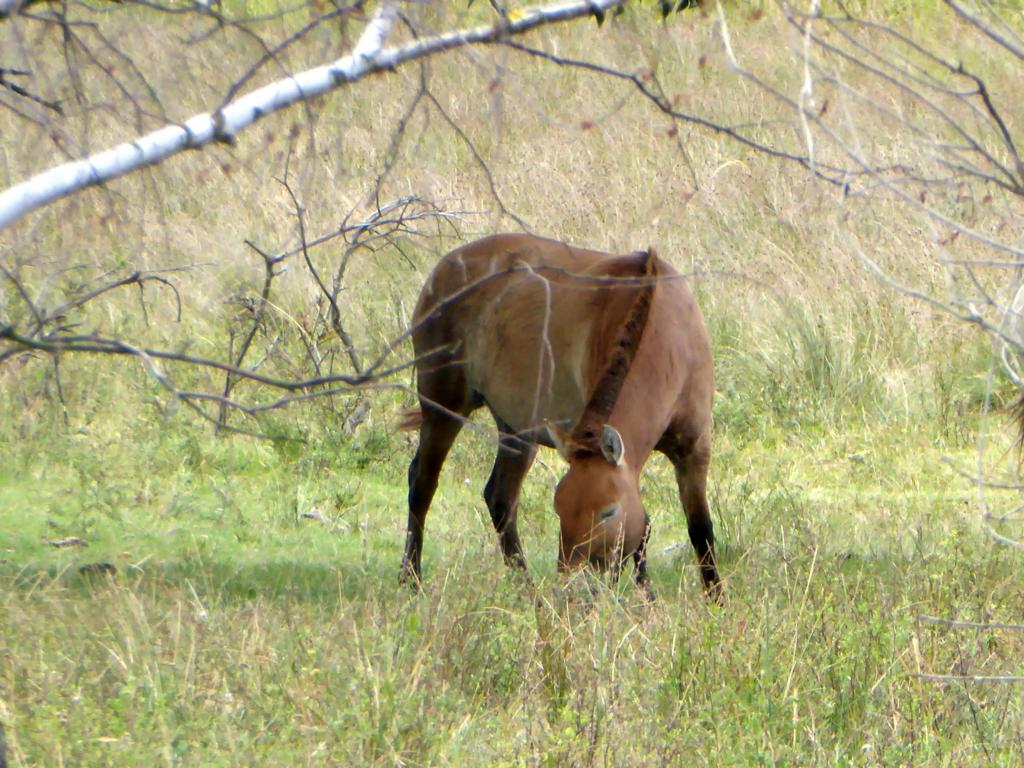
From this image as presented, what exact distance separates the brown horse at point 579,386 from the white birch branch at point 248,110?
1564mm

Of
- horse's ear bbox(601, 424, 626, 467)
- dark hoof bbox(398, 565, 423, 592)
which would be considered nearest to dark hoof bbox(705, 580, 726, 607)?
horse's ear bbox(601, 424, 626, 467)

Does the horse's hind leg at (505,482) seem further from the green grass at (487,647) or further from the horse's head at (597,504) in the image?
the horse's head at (597,504)

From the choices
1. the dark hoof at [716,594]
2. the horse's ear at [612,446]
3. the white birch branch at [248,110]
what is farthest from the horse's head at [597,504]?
the white birch branch at [248,110]

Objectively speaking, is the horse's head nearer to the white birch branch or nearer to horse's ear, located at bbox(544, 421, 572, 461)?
horse's ear, located at bbox(544, 421, 572, 461)

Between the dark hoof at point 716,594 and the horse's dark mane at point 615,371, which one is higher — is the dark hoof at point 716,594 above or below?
below

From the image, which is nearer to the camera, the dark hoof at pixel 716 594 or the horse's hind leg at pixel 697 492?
the dark hoof at pixel 716 594

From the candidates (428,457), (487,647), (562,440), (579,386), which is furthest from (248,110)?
(428,457)

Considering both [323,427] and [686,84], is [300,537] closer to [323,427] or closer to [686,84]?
[323,427]

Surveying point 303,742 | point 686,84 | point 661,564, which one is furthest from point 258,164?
point 303,742

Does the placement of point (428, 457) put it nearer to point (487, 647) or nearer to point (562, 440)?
point (562, 440)

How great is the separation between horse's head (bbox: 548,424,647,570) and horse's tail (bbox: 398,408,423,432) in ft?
6.00

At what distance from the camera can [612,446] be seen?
4938 millimetres

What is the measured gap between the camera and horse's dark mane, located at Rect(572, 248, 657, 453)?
5094 millimetres

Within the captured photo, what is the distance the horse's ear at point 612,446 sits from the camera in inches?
193
